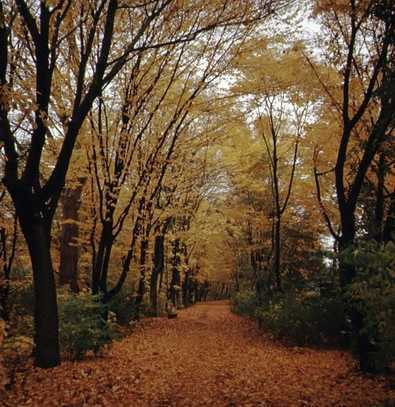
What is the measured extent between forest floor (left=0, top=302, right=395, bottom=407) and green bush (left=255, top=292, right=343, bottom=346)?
76 centimetres

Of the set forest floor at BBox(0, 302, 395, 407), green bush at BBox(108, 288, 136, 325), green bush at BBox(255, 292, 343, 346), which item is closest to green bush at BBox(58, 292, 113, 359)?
forest floor at BBox(0, 302, 395, 407)

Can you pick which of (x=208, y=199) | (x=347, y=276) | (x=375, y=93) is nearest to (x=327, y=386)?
(x=347, y=276)

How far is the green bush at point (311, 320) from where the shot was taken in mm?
11766

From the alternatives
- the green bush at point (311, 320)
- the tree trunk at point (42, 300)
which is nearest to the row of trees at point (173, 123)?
the tree trunk at point (42, 300)

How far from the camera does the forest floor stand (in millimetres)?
5785

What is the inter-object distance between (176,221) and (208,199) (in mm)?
2332

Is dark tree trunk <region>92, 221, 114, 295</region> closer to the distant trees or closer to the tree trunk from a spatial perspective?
the tree trunk

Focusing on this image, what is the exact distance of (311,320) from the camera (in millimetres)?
12047

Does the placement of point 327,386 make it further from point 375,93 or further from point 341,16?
point 341,16

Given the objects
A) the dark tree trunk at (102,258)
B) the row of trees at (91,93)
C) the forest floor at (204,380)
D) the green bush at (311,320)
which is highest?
the row of trees at (91,93)

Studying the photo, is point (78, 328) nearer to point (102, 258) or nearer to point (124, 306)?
point (102, 258)

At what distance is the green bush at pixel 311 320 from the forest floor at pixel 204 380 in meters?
0.76

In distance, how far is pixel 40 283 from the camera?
22.9ft

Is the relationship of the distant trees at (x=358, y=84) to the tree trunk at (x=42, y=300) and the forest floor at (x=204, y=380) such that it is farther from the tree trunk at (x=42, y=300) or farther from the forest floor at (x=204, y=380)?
the tree trunk at (x=42, y=300)
